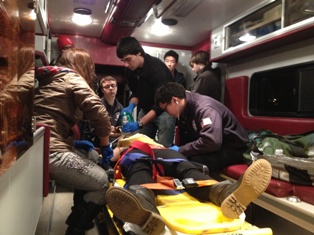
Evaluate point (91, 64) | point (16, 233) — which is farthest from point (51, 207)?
point (16, 233)

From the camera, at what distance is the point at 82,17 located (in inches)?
140

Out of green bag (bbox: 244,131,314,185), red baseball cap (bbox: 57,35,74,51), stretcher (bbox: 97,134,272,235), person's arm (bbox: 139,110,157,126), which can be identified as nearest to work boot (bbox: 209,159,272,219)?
stretcher (bbox: 97,134,272,235)

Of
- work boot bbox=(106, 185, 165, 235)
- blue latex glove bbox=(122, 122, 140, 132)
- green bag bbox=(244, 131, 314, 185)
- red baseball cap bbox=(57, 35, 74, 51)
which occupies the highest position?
red baseball cap bbox=(57, 35, 74, 51)

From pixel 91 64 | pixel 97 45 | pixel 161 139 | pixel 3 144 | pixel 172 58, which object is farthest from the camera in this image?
pixel 97 45

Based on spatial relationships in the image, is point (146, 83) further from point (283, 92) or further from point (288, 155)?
point (288, 155)

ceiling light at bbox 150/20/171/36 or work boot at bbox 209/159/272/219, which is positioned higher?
ceiling light at bbox 150/20/171/36

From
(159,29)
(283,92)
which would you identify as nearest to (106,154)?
(283,92)

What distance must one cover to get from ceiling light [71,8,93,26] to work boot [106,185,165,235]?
281 centimetres

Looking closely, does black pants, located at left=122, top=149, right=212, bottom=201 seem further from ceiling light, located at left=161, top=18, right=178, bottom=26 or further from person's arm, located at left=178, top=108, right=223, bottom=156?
ceiling light, located at left=161, top=18, right=178, bottom=26

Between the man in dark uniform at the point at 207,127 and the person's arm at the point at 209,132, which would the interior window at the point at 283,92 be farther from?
the person's arm at the point at 209,132

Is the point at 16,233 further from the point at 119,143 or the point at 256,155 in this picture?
the point at 256,155

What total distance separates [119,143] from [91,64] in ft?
2.40

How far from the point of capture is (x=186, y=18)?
352 centimetres

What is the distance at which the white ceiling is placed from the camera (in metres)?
3.14
